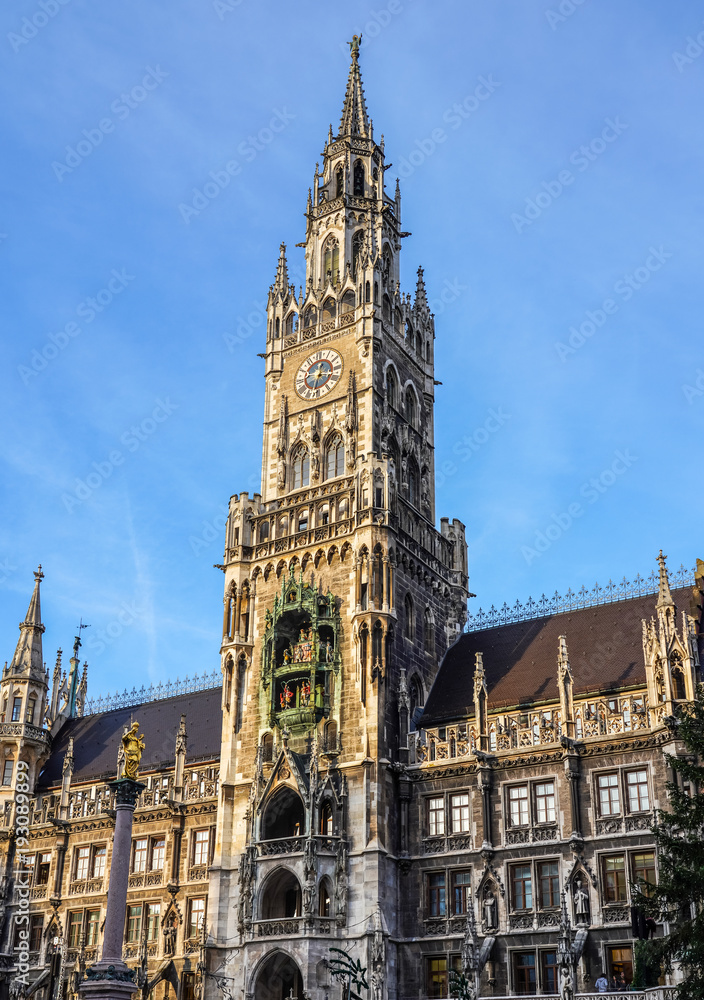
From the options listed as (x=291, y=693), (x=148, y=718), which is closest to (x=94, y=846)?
(x=148, y=718)

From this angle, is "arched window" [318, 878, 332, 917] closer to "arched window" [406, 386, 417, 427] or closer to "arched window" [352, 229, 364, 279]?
"arched window" [406, 386, 417, 427]

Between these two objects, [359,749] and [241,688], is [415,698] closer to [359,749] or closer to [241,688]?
[359,749]

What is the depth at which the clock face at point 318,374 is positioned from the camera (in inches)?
2328

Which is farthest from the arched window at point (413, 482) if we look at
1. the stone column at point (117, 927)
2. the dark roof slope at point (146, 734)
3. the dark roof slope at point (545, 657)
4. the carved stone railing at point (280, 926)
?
the stone column at point (117, 927)

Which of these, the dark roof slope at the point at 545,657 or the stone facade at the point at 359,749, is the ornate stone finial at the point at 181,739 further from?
the dark roof slope at the point at 545,657

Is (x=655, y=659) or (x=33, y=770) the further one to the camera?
(x=33, y=770)

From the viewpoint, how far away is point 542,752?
4669 centimetres

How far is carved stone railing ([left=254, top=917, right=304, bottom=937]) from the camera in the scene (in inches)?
1813

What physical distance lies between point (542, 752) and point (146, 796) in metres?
21.3

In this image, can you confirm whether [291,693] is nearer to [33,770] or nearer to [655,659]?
[655,659]

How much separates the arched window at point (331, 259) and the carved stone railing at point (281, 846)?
30.1 metres

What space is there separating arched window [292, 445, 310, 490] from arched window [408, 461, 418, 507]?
17.3 feet

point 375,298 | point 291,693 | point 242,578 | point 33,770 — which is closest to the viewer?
point 291,693

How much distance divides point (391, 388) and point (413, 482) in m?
4.89
